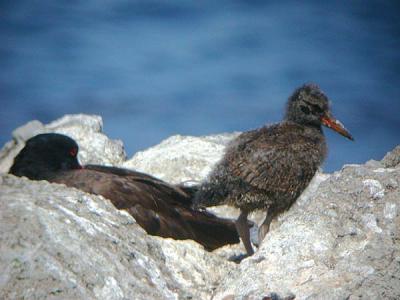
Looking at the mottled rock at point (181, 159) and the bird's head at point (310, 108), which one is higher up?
the bird's head at point (310, 108)

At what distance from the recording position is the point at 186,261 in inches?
250

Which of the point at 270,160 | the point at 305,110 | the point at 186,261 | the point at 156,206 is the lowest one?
the point at 156,206

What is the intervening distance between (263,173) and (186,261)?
7.79 ft

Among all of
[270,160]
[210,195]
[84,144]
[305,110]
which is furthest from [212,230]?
[84,144]

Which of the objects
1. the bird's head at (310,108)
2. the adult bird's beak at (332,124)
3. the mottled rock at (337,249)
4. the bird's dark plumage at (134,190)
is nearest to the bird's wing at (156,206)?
the bird's dark plumage at (134,190)

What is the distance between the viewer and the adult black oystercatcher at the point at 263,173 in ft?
28.0

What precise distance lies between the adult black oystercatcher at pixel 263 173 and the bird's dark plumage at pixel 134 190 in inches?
16.3

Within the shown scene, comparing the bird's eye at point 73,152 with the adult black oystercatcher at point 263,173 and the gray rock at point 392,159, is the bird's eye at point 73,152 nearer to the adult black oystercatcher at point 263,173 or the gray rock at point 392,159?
the adult black oystercatcher at point 263,173

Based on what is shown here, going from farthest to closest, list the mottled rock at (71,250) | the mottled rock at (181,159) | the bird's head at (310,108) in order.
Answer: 1. the mottled rock at (181,159)
2. the bird's head at (310,108)
3. the mottled rock at (71,250)

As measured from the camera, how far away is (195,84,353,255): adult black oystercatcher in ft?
28.0

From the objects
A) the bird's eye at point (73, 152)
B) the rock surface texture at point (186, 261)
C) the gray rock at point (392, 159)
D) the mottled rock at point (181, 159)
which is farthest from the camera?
the mottled rock at point (181, 159)

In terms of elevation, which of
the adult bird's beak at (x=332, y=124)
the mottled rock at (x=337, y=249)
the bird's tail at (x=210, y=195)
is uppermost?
the adult bird's beak at (x=332, y=124)

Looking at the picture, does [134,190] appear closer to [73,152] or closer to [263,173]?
[73,152]

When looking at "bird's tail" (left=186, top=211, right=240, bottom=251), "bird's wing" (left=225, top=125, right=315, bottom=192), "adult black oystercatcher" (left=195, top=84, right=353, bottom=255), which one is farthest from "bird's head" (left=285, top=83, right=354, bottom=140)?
"bird's tail" (left=186, top=211, right=240, bottom=251)
